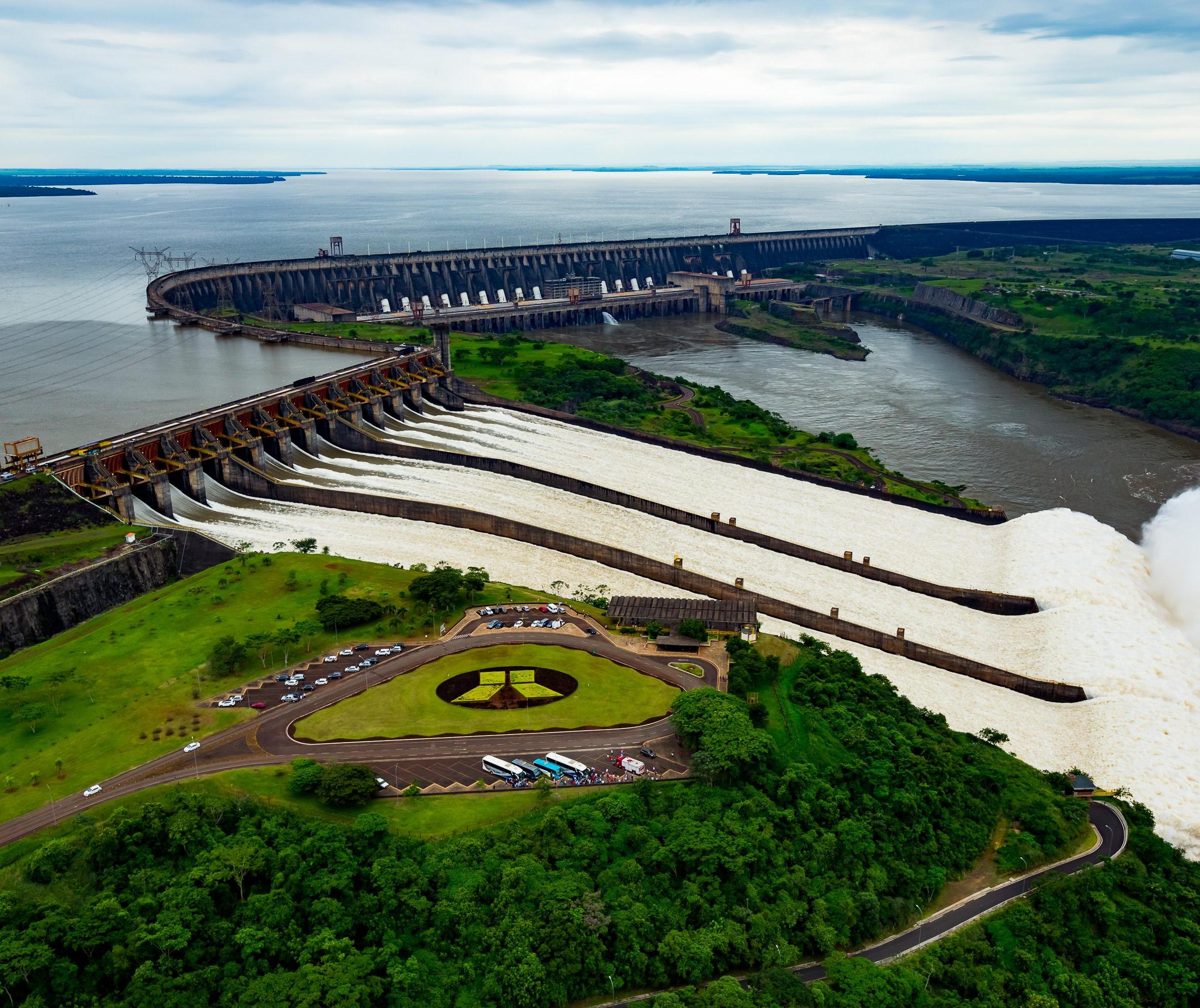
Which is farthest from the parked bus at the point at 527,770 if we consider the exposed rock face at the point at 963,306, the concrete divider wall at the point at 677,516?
the exposed rock face at the point at 963,306

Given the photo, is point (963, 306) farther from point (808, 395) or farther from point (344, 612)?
point (344, 612)

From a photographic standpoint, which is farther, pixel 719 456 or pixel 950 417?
pixel 950 417

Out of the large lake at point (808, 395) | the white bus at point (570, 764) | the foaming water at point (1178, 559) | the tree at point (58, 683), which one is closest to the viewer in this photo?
the white bus at point (570, 764)

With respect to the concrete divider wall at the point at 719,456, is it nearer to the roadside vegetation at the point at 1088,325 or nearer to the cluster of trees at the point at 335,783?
the roadside vegetation at the point at 1088,325

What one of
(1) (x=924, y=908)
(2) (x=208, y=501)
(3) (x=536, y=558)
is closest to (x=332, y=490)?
(2) (x=208, y=501)

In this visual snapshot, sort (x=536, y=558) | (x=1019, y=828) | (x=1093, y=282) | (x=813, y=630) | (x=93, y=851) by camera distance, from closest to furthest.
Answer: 1. (x=93, y=851)
2. (x=1019, y=828)
3. (x=813, y=630)
4. (x=536, y=558)
5. (x=1093, y=282)

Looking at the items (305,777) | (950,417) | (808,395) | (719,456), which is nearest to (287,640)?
(305,777)

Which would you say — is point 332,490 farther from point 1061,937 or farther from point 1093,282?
point 1093,282
